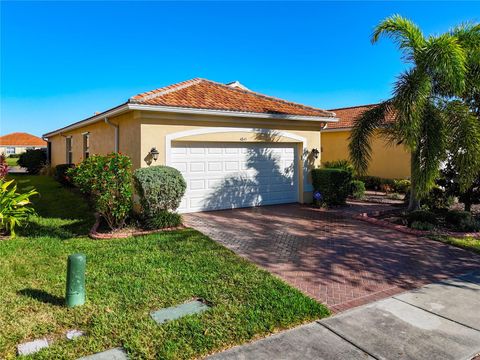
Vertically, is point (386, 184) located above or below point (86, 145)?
below

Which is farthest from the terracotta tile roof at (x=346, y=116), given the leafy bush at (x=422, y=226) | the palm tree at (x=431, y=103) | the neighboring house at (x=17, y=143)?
the neighboring house at (x=17, y=143)

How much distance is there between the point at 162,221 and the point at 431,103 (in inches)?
338

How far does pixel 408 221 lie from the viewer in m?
9.96

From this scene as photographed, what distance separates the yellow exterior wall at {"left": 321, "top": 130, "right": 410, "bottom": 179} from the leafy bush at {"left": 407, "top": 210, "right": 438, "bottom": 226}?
21.7ft

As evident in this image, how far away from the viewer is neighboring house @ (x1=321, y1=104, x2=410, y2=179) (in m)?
17.7

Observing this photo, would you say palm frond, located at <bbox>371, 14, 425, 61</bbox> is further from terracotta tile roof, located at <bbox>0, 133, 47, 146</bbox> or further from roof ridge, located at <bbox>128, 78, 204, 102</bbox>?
terracotta tile roof, located at <bbox>0, 133, 47, 146</bbox>

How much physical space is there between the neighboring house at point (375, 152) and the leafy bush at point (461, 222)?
261 inches

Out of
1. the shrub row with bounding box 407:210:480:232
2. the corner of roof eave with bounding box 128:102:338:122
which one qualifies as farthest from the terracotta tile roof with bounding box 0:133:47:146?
the shrub row with bounding box 407:210:480:232

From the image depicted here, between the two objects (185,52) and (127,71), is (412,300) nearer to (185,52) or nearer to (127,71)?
(185,52)

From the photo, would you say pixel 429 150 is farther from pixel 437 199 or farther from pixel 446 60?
pixel 437 199

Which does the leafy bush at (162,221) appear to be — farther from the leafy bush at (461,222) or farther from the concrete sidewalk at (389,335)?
the leafy bush at (461,222)

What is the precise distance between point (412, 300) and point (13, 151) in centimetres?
7829

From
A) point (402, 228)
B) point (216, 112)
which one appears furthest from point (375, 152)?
point (216, 112)

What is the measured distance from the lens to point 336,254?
7176 mm
